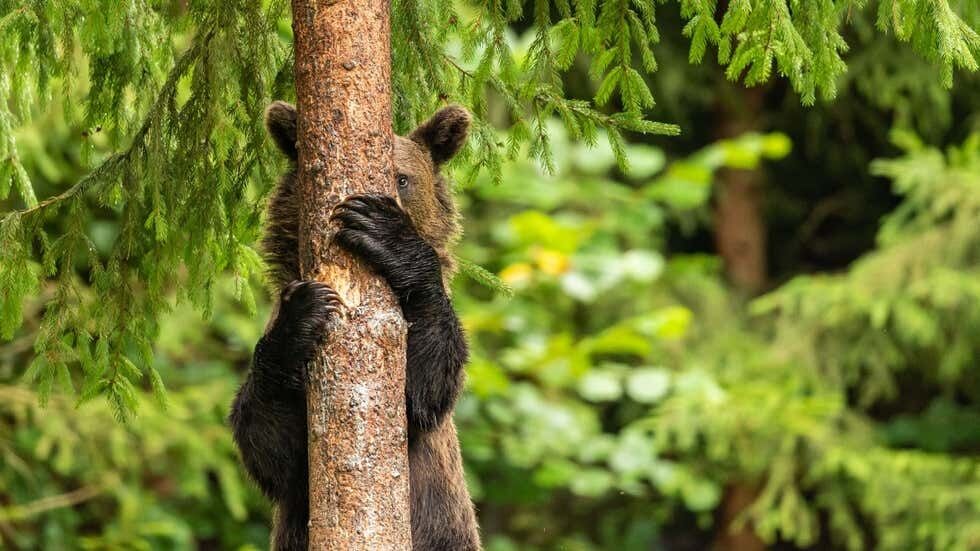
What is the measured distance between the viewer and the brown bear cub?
3.03 metres

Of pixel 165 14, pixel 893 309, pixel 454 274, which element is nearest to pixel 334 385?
pixel 454 274

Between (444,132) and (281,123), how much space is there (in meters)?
0.56

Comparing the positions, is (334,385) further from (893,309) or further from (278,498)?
(893,309)

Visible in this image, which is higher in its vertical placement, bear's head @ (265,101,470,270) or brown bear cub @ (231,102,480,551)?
bear's head @ (265,101,470,270)

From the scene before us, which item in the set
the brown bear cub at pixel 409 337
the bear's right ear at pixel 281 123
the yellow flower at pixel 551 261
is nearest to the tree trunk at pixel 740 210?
the yellow flower at pixel 551 261

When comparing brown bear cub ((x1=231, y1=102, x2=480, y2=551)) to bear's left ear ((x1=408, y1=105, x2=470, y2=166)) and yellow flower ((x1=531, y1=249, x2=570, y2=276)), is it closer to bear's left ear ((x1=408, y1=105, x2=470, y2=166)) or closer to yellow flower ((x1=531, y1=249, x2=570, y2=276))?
bear's left ear ((x1=408, y1=105, x2=470, y2=166))

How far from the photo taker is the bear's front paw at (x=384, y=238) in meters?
2.94

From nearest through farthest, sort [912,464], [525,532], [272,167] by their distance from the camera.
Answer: [272,167]
[912,464]
[525,532]

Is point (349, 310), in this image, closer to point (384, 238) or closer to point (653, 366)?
point (384, 238)

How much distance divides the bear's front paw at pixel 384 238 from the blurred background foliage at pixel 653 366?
10.5 ft

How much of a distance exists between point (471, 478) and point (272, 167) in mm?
4224

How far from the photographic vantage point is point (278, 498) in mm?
3635

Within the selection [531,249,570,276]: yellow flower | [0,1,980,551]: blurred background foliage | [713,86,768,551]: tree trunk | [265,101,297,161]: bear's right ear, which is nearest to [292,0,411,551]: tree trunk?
[265,101,297,161]: bear's right ear

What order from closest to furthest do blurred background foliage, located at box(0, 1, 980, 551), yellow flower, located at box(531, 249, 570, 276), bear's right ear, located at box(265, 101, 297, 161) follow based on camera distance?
1. bear's right ear, located at box(265, 101, 297, 161)
2. blurred background foliage, located at box(0, 1, 980, 551)
3. yellow flower, located at box(531, 249, 570, 276)
